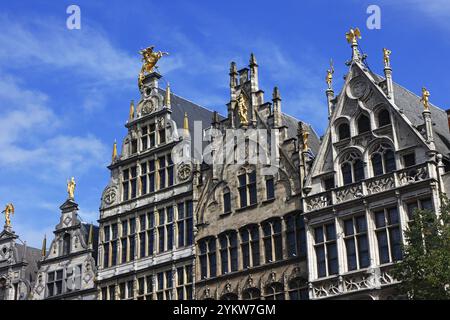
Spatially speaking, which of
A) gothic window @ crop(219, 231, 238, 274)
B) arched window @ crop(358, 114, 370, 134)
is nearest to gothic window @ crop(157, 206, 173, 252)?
gothic window @ crop(219, 231, 238, 274)

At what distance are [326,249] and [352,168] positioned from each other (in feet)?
12.9

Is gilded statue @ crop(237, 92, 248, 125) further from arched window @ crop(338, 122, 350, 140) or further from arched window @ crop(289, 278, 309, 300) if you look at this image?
arched window @ crop(289, 278, 309, 300)

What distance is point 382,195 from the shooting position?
1313 inches

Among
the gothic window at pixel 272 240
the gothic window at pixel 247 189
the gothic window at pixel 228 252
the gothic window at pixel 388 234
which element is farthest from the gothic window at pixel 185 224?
the gothic window at pixel 388 234

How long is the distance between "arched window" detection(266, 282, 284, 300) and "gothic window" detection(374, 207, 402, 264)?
5528 millimetres

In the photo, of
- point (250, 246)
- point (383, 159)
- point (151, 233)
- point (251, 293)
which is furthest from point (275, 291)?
point (151, 233)

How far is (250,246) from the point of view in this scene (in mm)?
37938

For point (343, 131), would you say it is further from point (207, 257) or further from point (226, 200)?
point (207, 257)

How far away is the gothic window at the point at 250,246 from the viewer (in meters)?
37.6

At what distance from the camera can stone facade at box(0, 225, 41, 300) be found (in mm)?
48312

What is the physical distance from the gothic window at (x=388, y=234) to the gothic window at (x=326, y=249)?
89.8 inches
